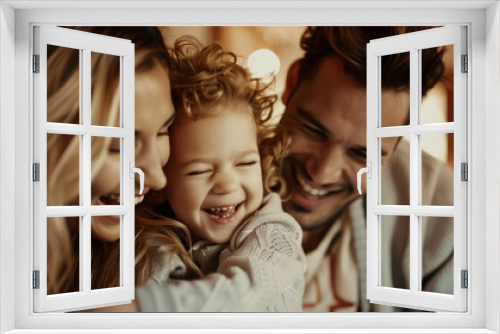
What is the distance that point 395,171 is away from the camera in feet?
14.1

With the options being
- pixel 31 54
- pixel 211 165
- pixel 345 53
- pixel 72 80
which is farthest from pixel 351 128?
pixel 31 54

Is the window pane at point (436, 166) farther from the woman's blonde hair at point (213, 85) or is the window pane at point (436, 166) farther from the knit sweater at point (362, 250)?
the woman's blonde hair at point (213, 85)

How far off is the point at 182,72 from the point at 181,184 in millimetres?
901

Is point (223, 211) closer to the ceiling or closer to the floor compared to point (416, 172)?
closer to the floor

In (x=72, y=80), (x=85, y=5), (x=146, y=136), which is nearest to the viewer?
(x=85, y=5)

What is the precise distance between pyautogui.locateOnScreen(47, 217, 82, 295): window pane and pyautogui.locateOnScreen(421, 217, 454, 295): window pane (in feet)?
8.82

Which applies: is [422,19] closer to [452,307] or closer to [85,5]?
[452,307]

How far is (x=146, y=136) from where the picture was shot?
418 centimetres

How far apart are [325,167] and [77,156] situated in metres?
1.95

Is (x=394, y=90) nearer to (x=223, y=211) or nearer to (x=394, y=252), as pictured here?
(x=394, y=252)

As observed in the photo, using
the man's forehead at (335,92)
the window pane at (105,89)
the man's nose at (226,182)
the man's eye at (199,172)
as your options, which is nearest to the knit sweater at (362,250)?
the man's forehead at (335,92)

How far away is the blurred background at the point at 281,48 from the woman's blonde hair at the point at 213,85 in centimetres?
6

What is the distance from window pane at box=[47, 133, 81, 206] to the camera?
377 cm

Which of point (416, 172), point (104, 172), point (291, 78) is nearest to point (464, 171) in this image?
point (416, 172)
